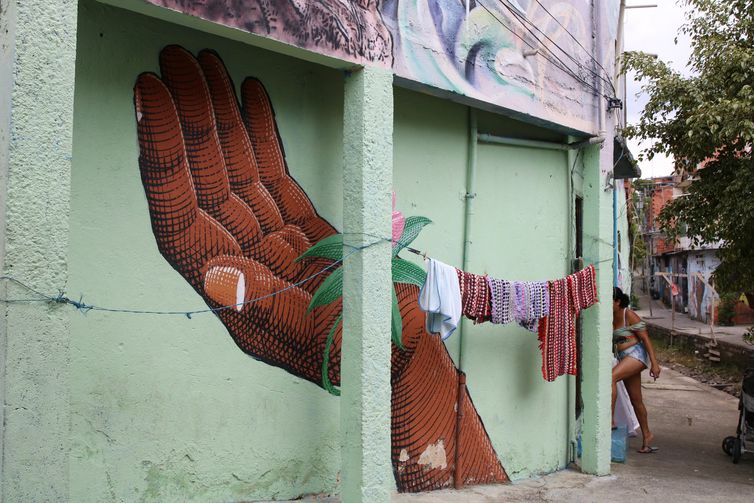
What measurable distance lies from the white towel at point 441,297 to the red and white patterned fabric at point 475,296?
25 cm

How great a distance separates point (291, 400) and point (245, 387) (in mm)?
394

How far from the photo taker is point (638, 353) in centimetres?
865

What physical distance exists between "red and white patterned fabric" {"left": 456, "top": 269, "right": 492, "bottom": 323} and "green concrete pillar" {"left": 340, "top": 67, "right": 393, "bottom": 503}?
3.24 feet

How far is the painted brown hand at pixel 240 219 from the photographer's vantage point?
4652 millimetres

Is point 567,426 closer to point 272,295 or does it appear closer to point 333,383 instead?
point 333,383

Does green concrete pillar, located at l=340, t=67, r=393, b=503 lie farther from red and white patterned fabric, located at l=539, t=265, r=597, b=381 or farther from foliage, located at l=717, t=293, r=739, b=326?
foliage, located at l=717, t=293, r=739, b=326

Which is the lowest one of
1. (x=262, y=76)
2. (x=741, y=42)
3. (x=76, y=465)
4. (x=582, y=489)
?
(x=582, y=489)

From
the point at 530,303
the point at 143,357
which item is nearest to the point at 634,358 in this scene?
the point at 530,303

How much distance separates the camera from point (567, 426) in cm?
741

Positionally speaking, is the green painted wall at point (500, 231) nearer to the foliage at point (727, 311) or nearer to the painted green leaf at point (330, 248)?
the painted green leaf at point (330, 248)

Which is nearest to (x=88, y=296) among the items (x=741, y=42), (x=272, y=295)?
(x=272, y=295)

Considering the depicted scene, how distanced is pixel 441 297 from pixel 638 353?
13.5 feet

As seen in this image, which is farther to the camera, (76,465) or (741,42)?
(741,42)

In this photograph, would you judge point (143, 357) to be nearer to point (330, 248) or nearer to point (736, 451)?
point (330, 248)
